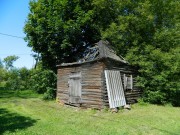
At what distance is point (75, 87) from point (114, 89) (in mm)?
3820

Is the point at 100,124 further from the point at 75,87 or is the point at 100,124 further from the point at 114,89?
the point at 75,87

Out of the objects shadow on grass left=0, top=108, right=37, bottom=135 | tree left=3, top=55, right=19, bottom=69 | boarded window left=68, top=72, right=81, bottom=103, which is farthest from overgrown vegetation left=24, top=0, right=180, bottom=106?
tree left=3, top=55, right=19, bottom=69

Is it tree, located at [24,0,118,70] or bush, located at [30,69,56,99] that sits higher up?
tree, located at [24,0,118,70]

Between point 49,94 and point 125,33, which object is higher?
point 125,33

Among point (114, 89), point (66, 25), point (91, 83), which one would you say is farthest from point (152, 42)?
point (66, 25)

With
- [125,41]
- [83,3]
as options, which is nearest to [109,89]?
[125,41]

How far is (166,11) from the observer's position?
20.0m

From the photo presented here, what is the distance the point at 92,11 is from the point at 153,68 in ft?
27.2

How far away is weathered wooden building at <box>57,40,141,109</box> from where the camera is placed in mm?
15950

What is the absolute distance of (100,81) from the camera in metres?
16.1

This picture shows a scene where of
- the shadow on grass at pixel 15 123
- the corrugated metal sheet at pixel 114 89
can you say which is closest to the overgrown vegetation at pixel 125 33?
the corrugated metal sheet at pixel 114 89

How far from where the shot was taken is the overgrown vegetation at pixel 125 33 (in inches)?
728

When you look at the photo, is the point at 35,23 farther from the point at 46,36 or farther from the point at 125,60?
the point at 125,60

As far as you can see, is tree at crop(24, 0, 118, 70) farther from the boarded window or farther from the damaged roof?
the boarded window
